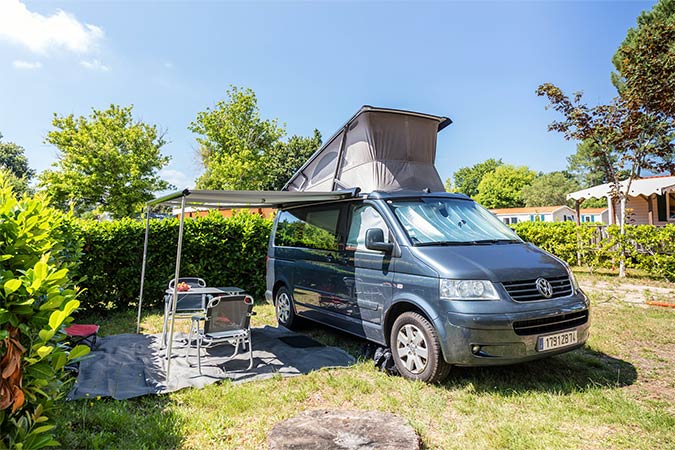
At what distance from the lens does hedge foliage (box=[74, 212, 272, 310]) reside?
308 inches

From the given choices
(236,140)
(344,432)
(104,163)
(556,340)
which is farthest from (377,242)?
(236,140)

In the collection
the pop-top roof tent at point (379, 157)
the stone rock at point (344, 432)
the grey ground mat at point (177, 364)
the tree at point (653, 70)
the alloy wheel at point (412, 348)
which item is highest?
the tree at point (653, 70)

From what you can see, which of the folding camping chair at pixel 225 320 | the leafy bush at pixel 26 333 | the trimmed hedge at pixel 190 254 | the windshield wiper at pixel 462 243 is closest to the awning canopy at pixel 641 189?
the trimmed hedge at pixel 190 254

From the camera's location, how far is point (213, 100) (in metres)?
30.3

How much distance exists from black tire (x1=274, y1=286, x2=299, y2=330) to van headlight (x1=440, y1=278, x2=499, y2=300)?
3.27m

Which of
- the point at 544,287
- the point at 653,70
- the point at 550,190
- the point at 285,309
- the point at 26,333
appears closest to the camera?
the point at 26,333

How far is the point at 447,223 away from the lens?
500 cm

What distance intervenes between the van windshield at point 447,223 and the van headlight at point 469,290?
2.19 feet

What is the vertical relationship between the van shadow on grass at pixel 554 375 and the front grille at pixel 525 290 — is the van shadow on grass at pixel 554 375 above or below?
below

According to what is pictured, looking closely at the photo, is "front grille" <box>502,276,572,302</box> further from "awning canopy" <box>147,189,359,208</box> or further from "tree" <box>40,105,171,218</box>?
"tree" <box>40,105,171,218</box>

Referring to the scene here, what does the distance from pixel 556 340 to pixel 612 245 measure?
31.9 feet

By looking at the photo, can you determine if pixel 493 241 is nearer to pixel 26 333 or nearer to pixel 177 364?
pixel 177 364

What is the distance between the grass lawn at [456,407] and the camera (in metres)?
3.14

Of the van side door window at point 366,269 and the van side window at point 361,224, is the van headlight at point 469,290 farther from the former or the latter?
the van side window at point 361,224
